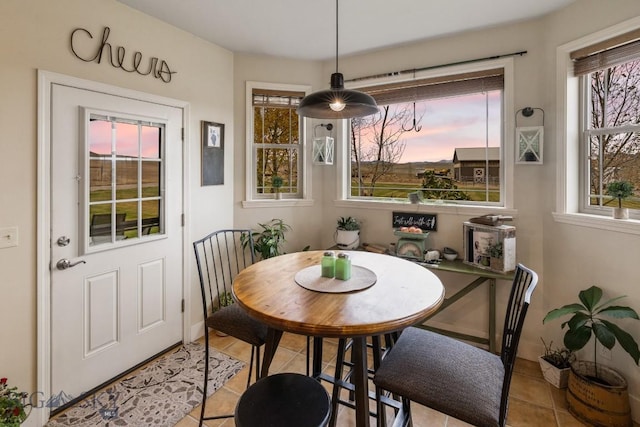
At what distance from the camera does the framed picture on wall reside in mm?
2891

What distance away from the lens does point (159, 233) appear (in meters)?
2.61

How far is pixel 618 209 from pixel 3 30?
3.72 m

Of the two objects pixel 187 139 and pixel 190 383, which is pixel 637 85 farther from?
pixel 190 383

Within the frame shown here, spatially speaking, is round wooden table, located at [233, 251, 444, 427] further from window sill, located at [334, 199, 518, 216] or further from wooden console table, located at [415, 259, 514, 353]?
window sill, located at [334, 199, 518, 216]

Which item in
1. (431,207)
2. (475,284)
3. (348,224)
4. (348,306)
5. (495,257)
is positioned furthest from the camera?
(348,224)

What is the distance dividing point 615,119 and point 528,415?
202 centimetres

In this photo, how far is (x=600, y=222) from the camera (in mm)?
2137

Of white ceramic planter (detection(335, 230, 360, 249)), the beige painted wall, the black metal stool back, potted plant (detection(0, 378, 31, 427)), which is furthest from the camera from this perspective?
white ceramic planter (detection(335, 230, 360, 249))

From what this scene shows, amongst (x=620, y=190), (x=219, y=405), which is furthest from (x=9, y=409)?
(x=620, y=190)

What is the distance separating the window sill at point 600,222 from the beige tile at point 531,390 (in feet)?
3.79

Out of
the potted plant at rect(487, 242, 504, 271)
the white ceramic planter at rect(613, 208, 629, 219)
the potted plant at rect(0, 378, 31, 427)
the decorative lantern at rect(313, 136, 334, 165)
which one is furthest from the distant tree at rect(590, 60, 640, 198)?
the potted plant at rect(0, 378, 31, 427)

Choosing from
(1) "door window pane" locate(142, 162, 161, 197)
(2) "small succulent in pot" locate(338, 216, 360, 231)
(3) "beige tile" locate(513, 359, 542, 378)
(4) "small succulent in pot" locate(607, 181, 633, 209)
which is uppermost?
(1) "door window pane" locate(142, 162, 161, 197)

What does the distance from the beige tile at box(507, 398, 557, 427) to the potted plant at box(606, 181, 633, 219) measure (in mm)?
1308

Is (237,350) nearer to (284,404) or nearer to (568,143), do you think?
(284,404)
